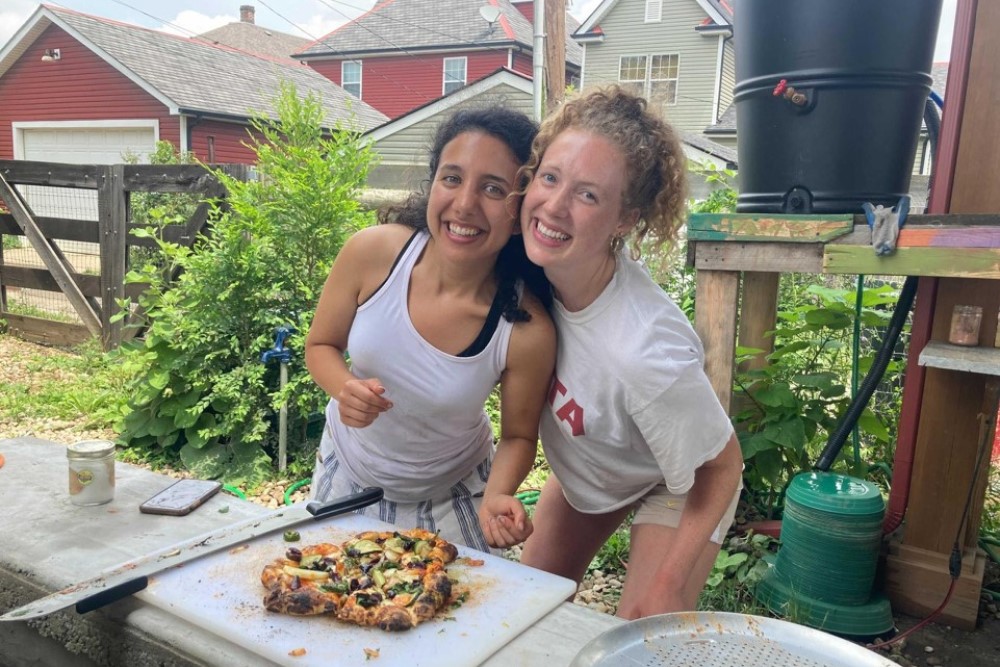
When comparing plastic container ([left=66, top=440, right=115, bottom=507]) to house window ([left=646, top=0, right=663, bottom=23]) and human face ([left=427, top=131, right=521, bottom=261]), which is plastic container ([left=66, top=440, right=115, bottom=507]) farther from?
house window ([left=646, top=0, right=663, bottom=23])

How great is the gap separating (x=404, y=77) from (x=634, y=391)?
24464mm

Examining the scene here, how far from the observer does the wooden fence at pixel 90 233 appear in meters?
5.99

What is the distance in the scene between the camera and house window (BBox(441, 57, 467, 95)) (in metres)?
23.6

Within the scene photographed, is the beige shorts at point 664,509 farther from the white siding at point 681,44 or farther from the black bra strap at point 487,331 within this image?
the white siding at point 681,44

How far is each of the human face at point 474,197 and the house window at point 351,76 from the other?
24733 millimetres

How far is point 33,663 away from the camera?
1.59 metres

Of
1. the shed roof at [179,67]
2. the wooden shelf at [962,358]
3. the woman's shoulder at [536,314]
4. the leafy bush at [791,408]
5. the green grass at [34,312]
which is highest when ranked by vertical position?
the shed roof at [179,67]

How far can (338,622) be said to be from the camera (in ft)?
4.18

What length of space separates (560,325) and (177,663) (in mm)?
1057

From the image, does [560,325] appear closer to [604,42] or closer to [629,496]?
[629,496]

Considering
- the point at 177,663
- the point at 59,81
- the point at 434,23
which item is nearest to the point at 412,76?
the point at 434,23

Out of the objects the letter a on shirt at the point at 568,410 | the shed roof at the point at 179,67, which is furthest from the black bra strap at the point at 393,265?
the shed roof at the point at 179,67

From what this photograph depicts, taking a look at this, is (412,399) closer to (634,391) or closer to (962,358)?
(634,391)

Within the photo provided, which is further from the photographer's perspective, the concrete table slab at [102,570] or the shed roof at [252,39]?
the shed roof at [252,39]
